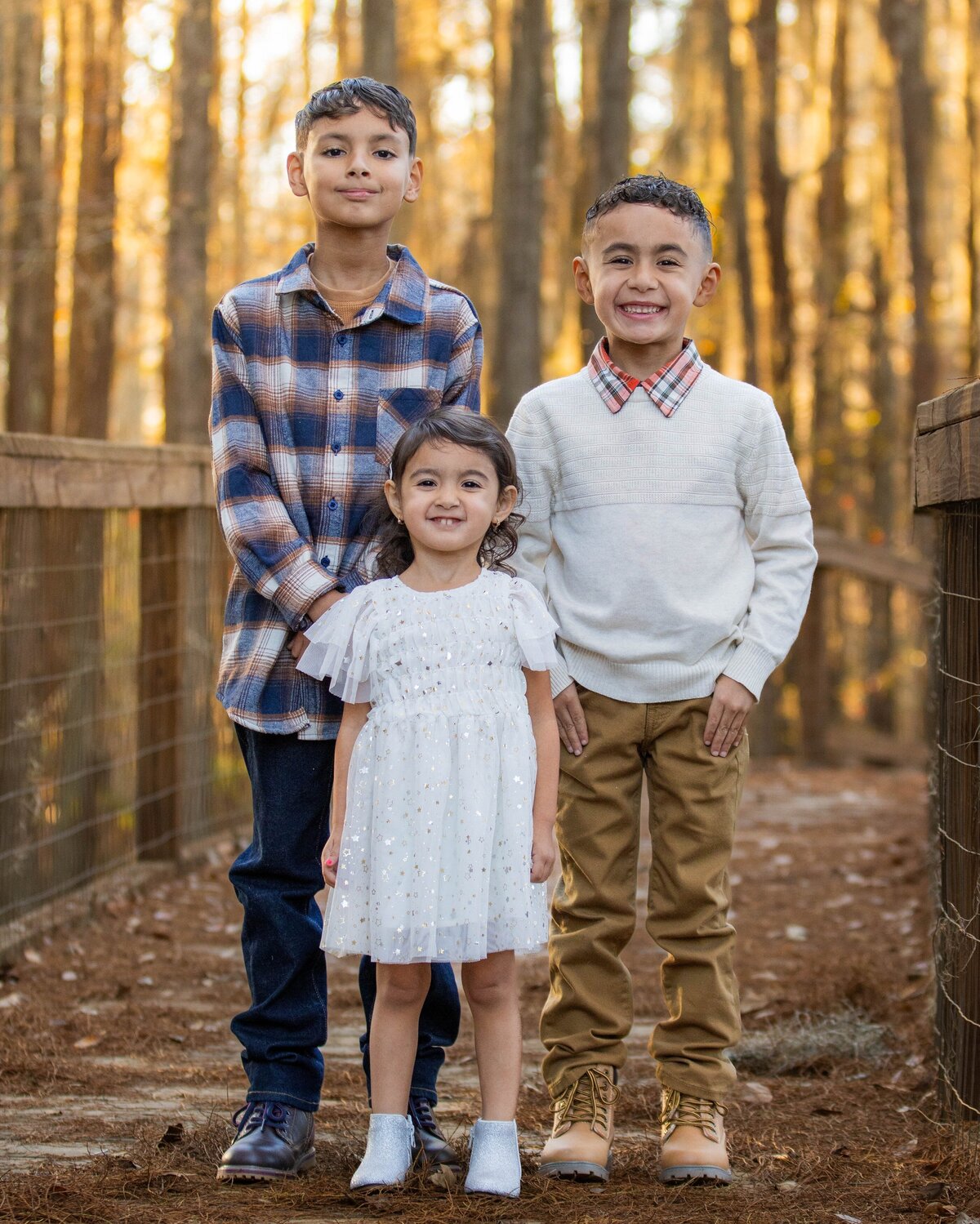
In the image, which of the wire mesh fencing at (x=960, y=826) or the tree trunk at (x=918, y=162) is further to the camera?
the tree trunk at (x=918, y=162)

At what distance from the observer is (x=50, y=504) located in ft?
16.2

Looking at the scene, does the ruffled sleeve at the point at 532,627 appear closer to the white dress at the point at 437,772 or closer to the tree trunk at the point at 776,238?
the white dress at the point at 437,772

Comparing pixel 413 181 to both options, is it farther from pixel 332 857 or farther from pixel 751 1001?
pixel 751 1001

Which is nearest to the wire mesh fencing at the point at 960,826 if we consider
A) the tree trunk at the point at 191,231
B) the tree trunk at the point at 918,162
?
the tree trunk at the point at 191,231

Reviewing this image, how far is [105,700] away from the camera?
5.78 meters

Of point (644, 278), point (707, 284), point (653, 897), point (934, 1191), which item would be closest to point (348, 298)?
point (644, 278)

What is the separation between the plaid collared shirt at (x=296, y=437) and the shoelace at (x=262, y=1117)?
0.74m

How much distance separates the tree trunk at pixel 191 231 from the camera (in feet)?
31.9

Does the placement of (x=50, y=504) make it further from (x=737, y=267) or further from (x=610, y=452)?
(x=737, y=267)

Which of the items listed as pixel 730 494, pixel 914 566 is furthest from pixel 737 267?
pixel 730 494

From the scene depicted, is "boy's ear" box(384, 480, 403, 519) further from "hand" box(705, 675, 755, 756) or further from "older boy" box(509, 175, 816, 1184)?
"hand" box(705, 675, 755, 756)

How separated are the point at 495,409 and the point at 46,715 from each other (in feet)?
21.9

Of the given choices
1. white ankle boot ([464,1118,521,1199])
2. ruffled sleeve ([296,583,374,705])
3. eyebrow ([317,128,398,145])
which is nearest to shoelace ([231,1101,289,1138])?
white ankle boot ([464,1118,521,1199])

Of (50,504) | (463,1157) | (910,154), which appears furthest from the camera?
(910,154)
